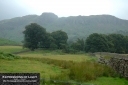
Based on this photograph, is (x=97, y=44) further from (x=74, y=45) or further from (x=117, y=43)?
(x=74, y=45)

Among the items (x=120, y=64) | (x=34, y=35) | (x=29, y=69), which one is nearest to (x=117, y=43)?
(x=34, y=35)

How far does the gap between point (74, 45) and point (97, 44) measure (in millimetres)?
11079

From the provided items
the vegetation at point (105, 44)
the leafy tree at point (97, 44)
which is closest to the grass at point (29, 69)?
the leafy tree at point (97, 44)

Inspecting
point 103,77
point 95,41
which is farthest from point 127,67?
point 95,41

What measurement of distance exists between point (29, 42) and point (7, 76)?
61.9 meters

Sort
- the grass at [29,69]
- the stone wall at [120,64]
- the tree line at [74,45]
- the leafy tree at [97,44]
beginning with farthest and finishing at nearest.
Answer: the tree line at [74,45] < the leafy tree at [97,44] < the stone wall at [120,64] < the grass at [29,69]

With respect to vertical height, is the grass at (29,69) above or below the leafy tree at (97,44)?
below

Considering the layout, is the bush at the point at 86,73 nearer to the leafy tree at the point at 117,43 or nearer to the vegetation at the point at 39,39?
the leafy tree at the point at 117,43

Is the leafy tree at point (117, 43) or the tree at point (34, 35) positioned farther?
the tree at point (34, 35)

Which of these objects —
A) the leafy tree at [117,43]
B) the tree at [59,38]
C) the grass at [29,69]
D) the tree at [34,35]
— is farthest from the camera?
the tree at [59,38]

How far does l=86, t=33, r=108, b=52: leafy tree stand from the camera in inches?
2643

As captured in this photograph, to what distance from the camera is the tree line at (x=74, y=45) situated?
222 feet

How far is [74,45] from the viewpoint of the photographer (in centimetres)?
7656

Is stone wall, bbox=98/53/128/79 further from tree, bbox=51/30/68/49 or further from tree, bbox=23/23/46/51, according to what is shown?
tree, bbox=23/23/46/51
